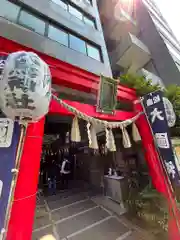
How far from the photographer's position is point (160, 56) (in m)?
12.1

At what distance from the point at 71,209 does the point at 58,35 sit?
844cm

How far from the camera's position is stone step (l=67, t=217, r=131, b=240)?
376cm

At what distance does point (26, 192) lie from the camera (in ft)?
8.03

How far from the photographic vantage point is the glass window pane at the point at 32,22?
6.37m

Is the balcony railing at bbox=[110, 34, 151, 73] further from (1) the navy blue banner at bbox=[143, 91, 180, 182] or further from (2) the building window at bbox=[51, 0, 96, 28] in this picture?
(1) the navy blue banner at bbox=[143, 91, 180, 182]

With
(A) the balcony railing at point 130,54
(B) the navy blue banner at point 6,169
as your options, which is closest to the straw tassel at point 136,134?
(B) the navy blue banner at point 6,169

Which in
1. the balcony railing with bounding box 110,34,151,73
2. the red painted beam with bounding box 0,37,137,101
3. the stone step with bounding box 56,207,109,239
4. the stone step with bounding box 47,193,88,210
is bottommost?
the stone step with bounding box 56,207,109,239

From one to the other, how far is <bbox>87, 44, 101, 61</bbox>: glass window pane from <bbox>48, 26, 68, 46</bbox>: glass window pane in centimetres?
156

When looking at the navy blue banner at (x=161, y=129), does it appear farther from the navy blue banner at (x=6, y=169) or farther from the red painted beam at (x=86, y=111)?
the navy blue banner at (x=6, y=169)

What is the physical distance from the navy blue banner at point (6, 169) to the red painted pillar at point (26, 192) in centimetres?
17

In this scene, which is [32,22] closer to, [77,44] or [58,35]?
[58,35]

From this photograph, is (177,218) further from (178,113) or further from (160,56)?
(160,56)

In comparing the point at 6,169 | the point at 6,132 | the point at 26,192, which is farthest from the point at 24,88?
the point at 26,192

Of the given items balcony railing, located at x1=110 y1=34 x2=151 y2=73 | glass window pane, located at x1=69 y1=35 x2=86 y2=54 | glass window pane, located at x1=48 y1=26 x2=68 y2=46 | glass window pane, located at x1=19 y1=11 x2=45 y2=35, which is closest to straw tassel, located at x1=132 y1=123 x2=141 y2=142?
glass window pane, located at x1=69 y1=35 x2=86 y2=54
